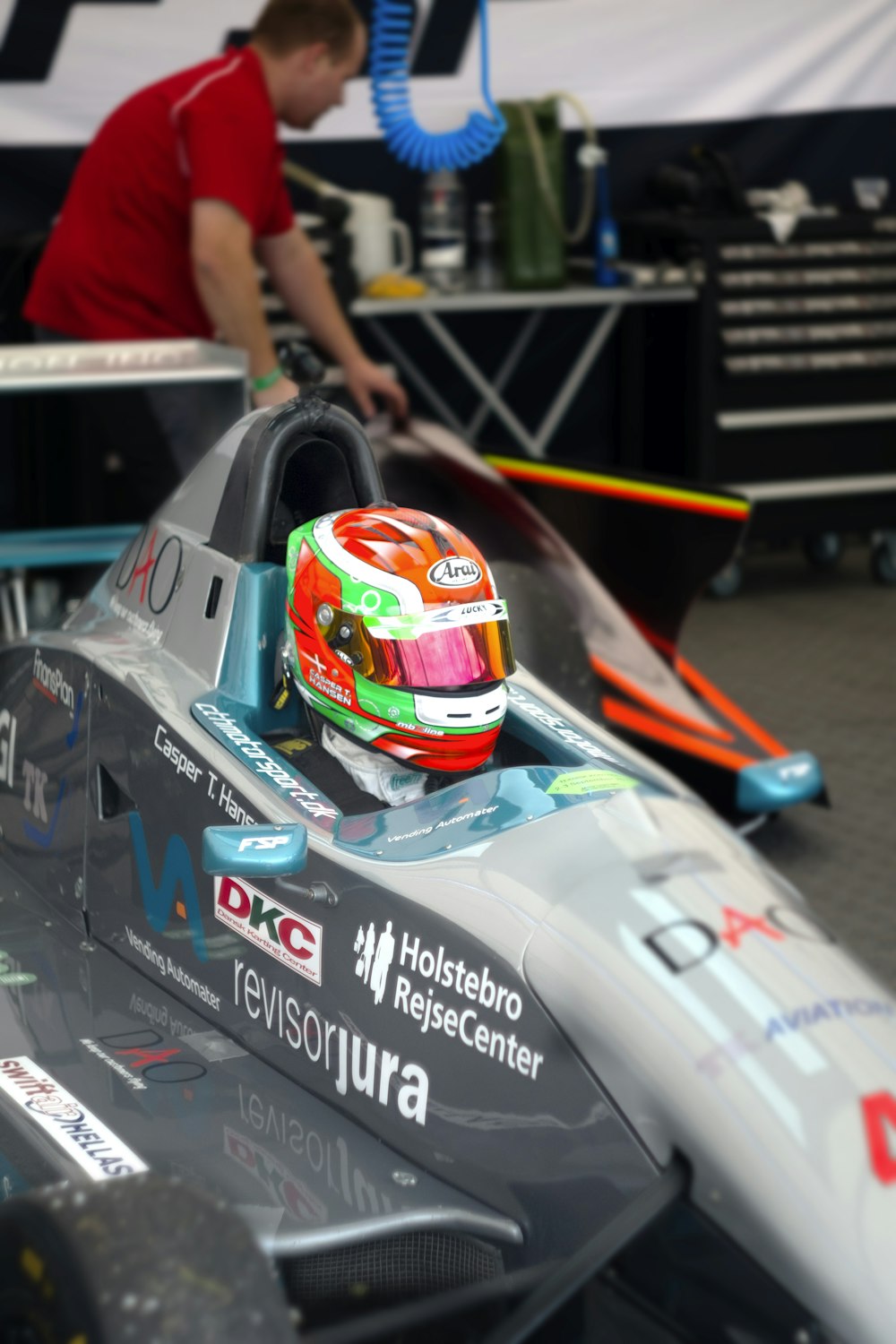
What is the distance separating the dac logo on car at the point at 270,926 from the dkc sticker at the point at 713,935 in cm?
47

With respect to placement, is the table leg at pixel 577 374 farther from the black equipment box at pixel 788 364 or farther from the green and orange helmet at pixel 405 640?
the green and orange helmet at pixel 405 640

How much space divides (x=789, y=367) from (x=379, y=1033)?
4.35 metres

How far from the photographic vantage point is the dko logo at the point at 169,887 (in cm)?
226

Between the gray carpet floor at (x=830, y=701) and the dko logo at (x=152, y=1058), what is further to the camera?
the gray carpet floor at (x=830, y=701)

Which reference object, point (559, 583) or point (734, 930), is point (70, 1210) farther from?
point (559, 583)

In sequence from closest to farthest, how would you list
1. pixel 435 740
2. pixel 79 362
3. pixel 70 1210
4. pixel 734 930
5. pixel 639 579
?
pixel 70 1210, pixel 734 930, pixel 435 740, pixel 79 362, pixel 639 579

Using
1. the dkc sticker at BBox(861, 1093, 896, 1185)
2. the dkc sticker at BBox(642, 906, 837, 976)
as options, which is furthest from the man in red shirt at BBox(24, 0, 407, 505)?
the dkc sticker at BBox(861, 1093, 896, 1185)

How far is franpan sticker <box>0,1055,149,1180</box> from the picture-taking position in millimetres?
1841

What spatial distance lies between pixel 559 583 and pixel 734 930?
2299 millimetres

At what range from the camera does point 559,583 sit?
13.2ft

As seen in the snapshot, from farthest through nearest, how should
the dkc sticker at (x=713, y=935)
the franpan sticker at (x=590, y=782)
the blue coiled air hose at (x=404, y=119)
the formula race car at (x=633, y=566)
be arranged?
1. the blue coiled air hose at (x=404, y=119)
2. the formula race car at (x=633, y=566)
3. the franpan sticker at (x=590, y=782)
4. the dkc sticker at (x=713, y=935)

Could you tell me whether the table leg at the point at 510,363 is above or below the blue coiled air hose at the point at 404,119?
below

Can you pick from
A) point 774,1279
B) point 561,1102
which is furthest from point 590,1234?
point 774,1279

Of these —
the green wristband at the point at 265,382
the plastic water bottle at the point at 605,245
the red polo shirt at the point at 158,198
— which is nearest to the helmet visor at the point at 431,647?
the green wristband at the point at 265,382
